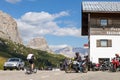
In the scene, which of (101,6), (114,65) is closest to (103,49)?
(101,6)

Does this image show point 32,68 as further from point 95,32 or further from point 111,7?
point 111,7

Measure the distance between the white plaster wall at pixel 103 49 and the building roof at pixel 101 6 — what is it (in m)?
3.70

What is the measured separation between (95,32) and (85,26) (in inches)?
423

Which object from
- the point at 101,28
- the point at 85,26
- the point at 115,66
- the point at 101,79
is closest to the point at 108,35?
the point at 101,28

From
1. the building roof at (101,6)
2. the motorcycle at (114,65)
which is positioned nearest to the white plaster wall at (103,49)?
the building roof at (101,6)

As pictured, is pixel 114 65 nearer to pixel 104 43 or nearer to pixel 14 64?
pixel 14 64

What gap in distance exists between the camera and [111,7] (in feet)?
178

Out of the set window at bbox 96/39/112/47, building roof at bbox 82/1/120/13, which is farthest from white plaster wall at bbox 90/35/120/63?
building roof at bbox 82/1/120/13

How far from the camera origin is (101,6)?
180 ft

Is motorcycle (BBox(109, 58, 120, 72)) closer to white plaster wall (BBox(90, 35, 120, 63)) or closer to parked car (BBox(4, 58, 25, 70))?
white plaster wall (BBox(90, 35, 120, 63))

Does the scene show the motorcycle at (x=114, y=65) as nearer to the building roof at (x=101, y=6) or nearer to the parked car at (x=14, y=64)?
the parked car at (x=14, y=64)

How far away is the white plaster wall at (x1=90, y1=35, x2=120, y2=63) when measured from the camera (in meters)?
51.7

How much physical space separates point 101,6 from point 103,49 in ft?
22.4

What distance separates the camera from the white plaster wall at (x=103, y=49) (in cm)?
5169
